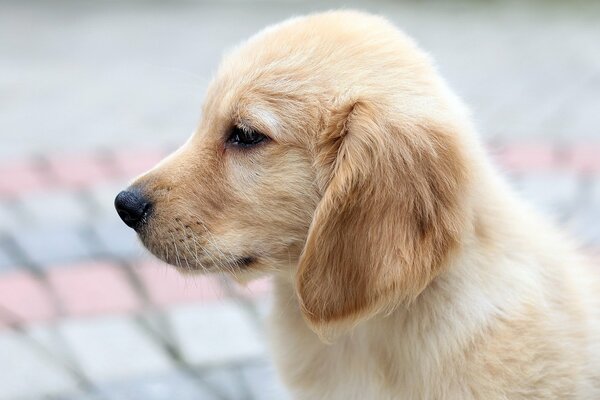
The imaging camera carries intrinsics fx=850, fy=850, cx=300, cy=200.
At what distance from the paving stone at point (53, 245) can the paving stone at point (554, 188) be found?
263 cm

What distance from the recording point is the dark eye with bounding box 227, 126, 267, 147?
8.25 feet

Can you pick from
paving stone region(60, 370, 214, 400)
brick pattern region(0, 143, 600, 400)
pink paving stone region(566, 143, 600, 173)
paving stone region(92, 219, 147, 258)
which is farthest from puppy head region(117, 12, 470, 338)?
pink paving stone region(566, 143, 600, 173)

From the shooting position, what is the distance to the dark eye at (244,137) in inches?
99.0

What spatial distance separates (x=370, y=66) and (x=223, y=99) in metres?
0.46

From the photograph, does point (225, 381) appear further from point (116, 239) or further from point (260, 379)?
point (116, 239)

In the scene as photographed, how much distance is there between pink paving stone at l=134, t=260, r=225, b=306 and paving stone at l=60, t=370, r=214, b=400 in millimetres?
640

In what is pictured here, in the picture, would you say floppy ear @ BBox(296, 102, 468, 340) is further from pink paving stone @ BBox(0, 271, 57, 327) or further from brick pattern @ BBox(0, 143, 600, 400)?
pink paving stone @ BBox(0, 271, 57, 327)

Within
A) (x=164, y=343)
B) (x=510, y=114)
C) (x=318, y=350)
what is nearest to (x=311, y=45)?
(x=318, y=350)

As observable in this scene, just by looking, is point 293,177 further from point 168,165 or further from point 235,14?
point 235,14

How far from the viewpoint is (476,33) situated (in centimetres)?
1018

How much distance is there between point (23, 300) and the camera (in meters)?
4.22

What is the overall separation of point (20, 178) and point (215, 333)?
7.93ft

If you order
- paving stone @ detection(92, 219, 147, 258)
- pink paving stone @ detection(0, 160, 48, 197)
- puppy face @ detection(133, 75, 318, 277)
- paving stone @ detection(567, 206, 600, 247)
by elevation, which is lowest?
pink paving stone @ detection(0, 160, 48, 197)

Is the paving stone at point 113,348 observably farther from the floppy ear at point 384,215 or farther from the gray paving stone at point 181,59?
the gray paving stone at point 181,59
